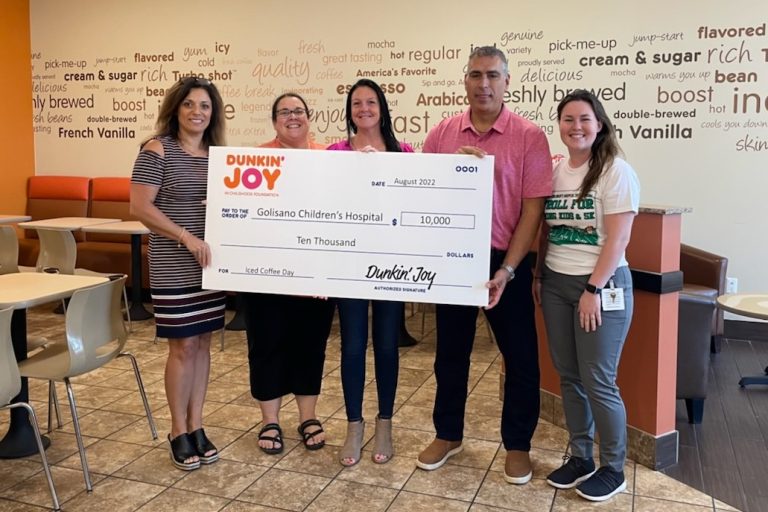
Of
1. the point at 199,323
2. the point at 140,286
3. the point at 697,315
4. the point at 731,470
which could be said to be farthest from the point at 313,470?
the point at 140,286

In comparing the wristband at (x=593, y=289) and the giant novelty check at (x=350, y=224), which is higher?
the giant novelty check at (x=350, y=224)

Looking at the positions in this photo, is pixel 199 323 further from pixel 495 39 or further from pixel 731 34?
pixel 731 34

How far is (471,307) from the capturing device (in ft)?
8.86

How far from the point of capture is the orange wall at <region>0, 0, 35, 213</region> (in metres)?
6.78

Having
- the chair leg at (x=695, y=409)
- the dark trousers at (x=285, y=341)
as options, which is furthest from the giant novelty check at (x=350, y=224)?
the chair leg at (x=695, y=409)

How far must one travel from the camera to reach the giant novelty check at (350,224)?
251 cm

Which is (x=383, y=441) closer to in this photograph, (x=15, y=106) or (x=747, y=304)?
(x=747, y=304)

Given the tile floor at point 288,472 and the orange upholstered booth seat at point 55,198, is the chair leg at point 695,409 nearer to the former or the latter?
the tile floor at point 288,472

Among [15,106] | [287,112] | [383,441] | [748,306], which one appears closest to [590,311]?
[383,441]

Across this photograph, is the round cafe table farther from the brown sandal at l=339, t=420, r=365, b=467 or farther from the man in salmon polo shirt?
the brown sandal at l=339, t=420, r=365, b=467

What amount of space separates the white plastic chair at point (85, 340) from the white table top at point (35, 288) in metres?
0.11

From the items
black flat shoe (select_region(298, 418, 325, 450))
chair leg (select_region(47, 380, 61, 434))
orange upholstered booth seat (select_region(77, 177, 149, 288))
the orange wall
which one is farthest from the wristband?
the orange wall

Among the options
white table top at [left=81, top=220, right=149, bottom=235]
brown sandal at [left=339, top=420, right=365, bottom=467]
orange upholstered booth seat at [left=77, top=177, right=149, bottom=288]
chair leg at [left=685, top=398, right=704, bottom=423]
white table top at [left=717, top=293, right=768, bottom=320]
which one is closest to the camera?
brown sandal at [left=339, top=420, right=365, bottom=467]

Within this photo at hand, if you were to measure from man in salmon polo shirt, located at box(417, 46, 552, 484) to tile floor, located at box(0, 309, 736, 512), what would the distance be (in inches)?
6.8
